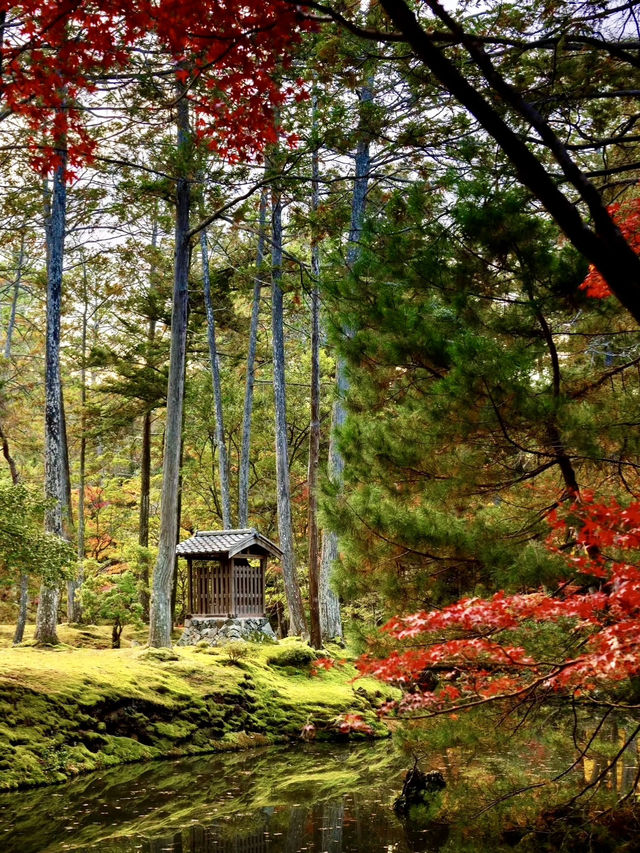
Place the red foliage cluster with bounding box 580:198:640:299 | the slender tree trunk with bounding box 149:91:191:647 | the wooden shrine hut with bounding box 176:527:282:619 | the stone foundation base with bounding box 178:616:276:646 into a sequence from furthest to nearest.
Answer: the wooden shrine hut with bounding box 176:527:282:619
the stone foundation base with bounding box 178:616:276:646
the slender tree trunk with bounding box 149:91:191:647
the red foliage cluster with bounding box 580:198:640:299

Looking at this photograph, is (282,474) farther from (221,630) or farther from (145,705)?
(145,705)

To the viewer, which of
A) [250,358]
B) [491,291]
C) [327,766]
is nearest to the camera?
[491,291]

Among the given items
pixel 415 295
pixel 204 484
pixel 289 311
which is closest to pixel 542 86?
pixel 415 295

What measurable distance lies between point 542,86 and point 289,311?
53.0 feet

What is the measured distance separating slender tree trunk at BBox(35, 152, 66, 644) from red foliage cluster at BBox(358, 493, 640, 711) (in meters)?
7.26

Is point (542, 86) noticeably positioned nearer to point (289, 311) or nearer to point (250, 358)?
point (250, 358)

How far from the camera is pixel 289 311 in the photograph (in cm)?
2022

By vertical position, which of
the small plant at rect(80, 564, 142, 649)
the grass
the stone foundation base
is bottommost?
the grass

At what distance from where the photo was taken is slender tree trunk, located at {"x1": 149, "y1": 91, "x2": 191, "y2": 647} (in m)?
11.5

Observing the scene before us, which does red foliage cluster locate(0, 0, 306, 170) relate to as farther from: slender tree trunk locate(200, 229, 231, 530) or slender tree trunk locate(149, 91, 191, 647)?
slender tree trunk locate(200, 229, 231, 530)

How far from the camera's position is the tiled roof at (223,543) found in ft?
47.7

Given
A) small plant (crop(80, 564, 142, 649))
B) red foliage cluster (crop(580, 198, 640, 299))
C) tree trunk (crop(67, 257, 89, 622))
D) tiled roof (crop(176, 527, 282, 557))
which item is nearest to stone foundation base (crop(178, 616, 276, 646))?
small plant (crop(80, 564, 142, 649))

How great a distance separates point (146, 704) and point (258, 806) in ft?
9.89

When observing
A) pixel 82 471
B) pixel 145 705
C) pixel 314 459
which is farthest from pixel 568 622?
pixel 82 471
